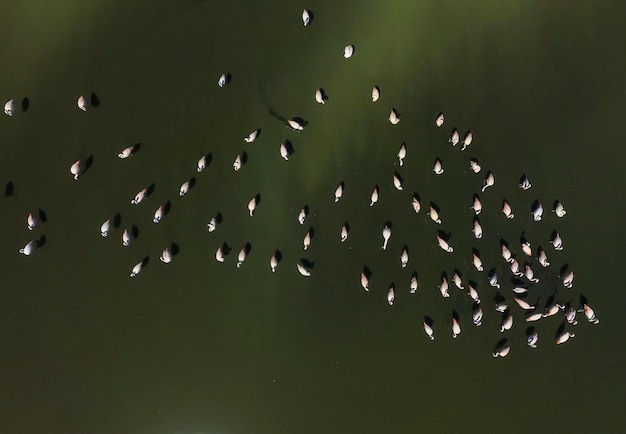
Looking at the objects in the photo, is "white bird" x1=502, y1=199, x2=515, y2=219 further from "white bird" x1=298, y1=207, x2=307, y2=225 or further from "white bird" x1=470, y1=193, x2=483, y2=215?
"white bird" x1=298, y1=207, x2=307, y2=225

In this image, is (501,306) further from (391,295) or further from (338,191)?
(338,191)

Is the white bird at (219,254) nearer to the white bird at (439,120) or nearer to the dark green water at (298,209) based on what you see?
the dark green water at (298,209)

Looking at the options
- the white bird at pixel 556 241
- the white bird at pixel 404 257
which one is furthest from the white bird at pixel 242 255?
the white bird at pixel 556 241

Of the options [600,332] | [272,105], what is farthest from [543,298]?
[272,105]

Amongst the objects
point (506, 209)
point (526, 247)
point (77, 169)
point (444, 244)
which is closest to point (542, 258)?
point (526, 247)

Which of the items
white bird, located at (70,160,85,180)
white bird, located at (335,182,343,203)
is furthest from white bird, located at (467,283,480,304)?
white bird, located at (70,160,85,180)

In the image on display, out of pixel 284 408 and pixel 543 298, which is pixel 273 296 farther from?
pixel 543 298
